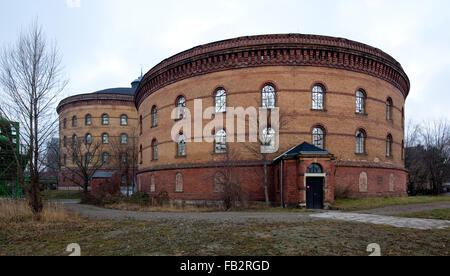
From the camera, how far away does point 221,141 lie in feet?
74.0

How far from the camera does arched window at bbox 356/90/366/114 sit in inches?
904

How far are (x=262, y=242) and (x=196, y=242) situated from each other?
1.63 m

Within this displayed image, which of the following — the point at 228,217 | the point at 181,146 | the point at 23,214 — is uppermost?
the point at 181,146

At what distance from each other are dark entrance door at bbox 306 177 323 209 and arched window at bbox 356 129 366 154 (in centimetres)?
643

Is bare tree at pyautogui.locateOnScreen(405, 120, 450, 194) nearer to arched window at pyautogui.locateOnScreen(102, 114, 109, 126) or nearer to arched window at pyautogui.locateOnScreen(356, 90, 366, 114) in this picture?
arched window at pyautogui.locateOnScreen(356, 90, 366, 114)

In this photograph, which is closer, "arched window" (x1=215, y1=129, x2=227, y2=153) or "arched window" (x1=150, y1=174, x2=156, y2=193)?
"arched window" (x1=215, y1=129, x2=227, y2=153)

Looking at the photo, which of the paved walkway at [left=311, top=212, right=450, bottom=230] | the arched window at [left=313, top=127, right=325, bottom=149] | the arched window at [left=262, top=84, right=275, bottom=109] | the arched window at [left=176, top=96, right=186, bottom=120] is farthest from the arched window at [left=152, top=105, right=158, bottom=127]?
the paved walkway at [left=311, top=212, right=450, bottom=230]

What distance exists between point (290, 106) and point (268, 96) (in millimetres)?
1732

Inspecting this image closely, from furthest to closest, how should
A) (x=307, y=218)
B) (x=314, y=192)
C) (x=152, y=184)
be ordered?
(x=152, y=184), (x=314, y=192), (x=307, y=218)

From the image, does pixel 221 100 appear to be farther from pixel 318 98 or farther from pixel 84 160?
pixel 84 160

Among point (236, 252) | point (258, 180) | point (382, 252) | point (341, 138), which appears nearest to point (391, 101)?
point (341, 138)

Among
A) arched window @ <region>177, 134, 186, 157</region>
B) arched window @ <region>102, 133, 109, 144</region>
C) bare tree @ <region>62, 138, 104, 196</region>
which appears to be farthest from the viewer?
arched window @ <region>102, 133, 109, 144</region>

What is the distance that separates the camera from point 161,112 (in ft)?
87.1

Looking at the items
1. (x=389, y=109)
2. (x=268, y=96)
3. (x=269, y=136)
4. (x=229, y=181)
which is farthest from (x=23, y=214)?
(x=389, y=109)
